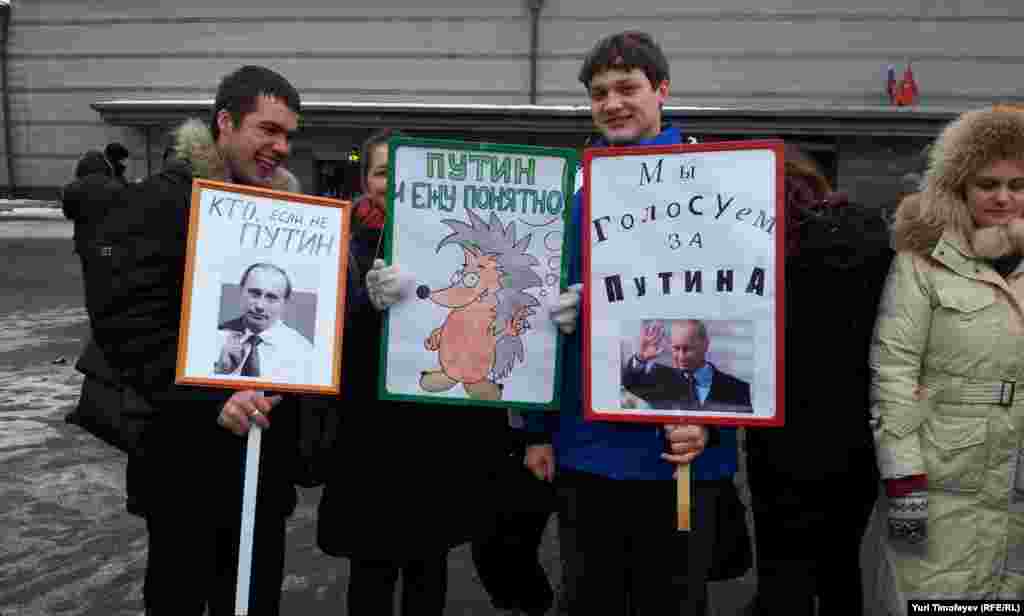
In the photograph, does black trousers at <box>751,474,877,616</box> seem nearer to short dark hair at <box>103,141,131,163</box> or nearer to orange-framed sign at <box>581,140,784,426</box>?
orange-framed sign at <box>581,140,784,426</box>

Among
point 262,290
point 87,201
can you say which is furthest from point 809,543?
point 87,201

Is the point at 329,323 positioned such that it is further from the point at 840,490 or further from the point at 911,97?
the point at 911,97

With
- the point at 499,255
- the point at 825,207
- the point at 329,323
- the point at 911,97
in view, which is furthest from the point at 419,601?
the point at 911,97

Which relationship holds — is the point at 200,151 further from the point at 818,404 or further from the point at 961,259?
the point at 961,259

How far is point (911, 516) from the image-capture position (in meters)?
2.36

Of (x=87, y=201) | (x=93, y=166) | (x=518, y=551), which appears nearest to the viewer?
(x=518, y=551)

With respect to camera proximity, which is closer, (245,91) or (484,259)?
(484,259)

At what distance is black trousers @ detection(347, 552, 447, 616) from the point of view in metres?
2.61

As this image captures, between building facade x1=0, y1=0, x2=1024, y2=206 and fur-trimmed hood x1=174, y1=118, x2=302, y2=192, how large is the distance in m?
13.0

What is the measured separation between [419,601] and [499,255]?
121 centimetres

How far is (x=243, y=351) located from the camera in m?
2.39

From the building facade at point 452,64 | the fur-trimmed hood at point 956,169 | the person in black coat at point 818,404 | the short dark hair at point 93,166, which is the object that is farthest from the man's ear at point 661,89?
the building facade at point 452,64

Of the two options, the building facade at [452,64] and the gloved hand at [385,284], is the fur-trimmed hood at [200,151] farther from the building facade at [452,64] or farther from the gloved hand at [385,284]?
the building facade at [452,64]

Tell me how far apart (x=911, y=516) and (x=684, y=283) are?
3.24 feet
